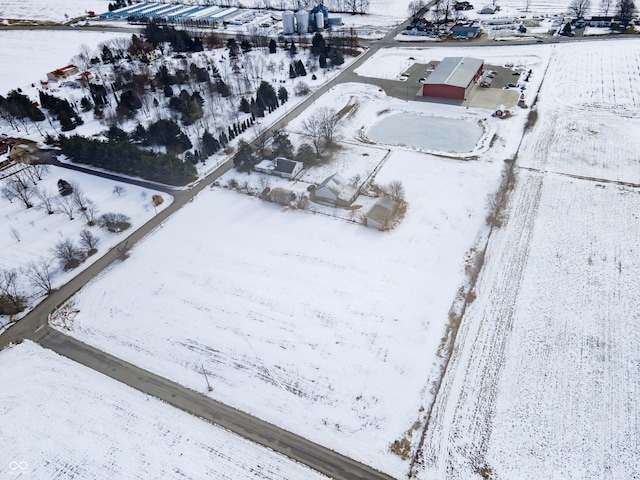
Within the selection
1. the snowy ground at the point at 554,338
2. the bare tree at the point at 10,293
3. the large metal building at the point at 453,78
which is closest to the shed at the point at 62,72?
the bare tree at the point at 10,293

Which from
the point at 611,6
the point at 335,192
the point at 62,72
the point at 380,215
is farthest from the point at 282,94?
the point at 611,6

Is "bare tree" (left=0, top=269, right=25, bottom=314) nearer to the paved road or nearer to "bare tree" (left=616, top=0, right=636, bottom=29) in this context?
the paved road

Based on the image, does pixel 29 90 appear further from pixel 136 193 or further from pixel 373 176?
pixel 373 176

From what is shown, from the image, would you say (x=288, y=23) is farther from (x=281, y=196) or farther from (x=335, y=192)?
(x=335, y=192)

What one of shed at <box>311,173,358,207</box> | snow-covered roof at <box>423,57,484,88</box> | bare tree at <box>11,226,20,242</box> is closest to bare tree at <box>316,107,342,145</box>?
shed at <box>311,173,358,207</box>

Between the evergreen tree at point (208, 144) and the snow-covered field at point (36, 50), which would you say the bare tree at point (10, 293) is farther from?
the snow-covered field at point (36, 50)

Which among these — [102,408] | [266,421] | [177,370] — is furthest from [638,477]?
[102,408]
